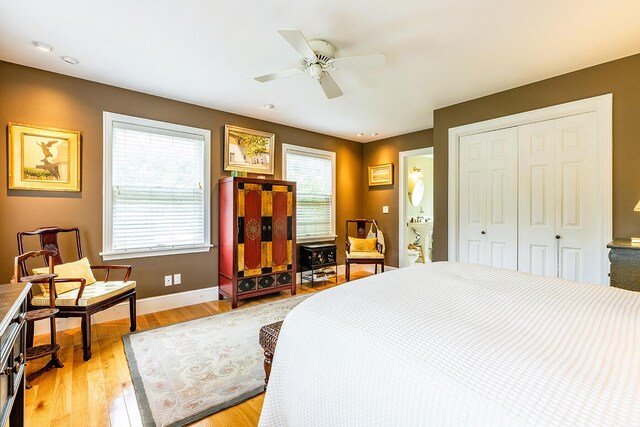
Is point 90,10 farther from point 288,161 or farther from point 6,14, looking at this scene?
point 288,161

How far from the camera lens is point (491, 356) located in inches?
30.6

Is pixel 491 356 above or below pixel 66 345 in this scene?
above

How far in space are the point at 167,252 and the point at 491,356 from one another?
11.5 feet

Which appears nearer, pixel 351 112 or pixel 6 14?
pixel 6 14

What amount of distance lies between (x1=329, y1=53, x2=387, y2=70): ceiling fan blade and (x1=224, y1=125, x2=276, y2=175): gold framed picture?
2.08m

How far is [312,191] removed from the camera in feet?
16.1

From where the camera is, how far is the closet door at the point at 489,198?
322 cm

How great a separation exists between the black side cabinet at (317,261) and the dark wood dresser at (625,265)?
3.28m

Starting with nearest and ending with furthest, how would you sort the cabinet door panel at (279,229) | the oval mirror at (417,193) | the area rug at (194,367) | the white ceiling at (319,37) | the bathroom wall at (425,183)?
the area rug at (194,367)
the white ceiling at (319,37)
the cabinet door panel at (279,229)
the oval mirror at (417,193)
the bathroom wall at (425,183)

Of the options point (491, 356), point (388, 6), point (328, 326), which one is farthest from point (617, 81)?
point (328, 326)

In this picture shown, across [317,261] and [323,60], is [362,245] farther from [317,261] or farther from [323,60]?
[323,60]

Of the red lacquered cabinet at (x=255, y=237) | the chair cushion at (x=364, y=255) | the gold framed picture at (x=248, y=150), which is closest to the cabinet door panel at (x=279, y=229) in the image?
the red lacquered cabinet at (x=255, y=237)

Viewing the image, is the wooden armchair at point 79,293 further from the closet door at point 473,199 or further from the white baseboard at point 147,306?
the closet door at point 473,199

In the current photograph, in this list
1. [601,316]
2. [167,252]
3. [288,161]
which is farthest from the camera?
[288,161]
